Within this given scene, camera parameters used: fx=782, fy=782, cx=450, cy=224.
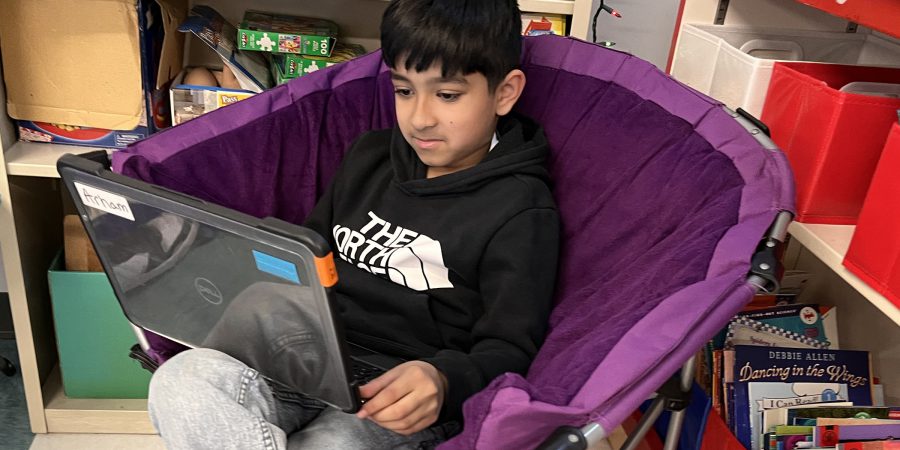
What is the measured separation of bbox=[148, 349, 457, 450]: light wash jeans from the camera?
76 cm

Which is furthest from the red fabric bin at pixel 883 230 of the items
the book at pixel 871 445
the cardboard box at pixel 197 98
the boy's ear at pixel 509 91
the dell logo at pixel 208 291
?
the cardboard box at pixel 197 98

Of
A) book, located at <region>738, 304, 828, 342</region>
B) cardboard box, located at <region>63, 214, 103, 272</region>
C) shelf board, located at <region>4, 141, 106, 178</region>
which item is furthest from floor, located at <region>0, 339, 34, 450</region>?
book, located at <region>738, 304, 828, 342</region>

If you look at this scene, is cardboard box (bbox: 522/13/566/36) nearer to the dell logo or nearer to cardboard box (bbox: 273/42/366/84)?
cardboard box (bbox: 273/42/366/84)

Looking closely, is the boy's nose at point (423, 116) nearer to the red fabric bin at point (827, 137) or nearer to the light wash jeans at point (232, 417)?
the light wash jeans at point (232, 417)

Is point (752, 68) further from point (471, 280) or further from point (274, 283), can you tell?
point (274, 283)

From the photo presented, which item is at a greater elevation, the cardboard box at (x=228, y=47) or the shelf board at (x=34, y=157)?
the cardboard box at (x=228, y=47)

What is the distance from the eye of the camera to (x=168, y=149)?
37.8 inches

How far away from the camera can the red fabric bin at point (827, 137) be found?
89 cm

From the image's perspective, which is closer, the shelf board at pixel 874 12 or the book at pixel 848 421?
the shelf board at pixel 874 12

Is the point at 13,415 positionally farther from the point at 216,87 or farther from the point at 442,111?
the point at 442,111

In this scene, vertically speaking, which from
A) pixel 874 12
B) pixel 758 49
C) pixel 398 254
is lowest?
pixel 398 254

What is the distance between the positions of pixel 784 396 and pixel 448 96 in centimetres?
64

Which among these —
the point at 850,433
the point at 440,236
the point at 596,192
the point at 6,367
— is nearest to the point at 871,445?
the point at 850,433

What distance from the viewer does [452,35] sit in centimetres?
92
